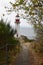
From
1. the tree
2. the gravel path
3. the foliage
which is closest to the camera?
the tree

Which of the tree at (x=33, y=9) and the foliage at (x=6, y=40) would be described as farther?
the foliage at (x=6, y=40)

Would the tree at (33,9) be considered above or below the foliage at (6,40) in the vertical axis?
above

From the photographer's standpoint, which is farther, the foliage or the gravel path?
the foliage

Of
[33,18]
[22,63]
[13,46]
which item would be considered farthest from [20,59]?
[33,18]

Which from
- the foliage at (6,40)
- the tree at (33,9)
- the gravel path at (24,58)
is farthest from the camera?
the foliage at (6,40)

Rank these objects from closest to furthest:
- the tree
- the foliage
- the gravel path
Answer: the tree, the gravel path, the foliage

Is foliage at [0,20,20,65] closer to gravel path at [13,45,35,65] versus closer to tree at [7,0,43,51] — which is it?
gravel path at [13,45,35,65]

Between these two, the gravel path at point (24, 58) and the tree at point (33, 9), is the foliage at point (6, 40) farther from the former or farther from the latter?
the tree at point (33, 9)

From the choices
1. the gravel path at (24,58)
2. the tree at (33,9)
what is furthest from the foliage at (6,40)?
the tree at (33,9)

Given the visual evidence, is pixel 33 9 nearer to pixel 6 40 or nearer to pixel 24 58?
pixel 24 58

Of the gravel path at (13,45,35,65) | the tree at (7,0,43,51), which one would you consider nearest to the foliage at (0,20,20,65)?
the gravel path at (13,45,35,65)

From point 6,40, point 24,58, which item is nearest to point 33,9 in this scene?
point 24,58

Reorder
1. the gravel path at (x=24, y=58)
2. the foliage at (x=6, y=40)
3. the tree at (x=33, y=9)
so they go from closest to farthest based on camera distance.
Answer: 1. the tree at (x=33, y=9)
2. the gravel path at (x=24, y=58)
3. the foliage at (x=6, y=40)

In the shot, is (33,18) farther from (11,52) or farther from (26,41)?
(26,41)
